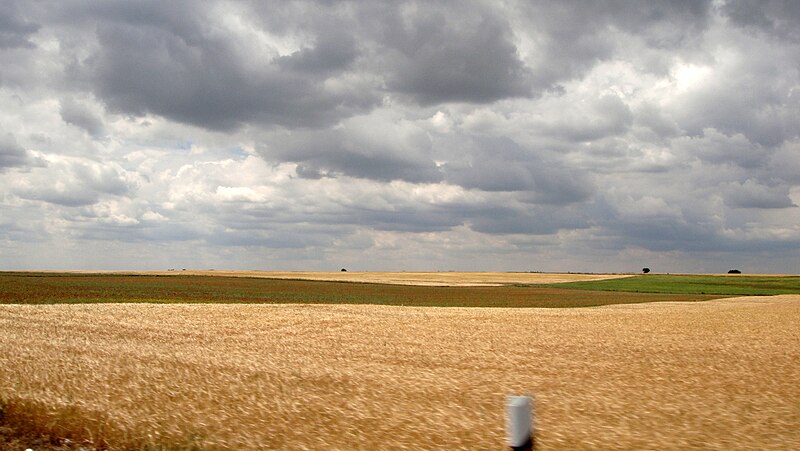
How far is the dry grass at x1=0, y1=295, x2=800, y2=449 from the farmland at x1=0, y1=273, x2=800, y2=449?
52 millimetres

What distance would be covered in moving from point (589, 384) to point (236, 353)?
11319 mm

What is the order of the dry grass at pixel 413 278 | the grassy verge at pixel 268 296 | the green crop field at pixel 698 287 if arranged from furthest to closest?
the dry grass at pixel 413 278 < the green crop field at pixel 698 287 < the grassy verge at pixel 268 296

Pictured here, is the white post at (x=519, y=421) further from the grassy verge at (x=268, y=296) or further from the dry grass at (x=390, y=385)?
the grassy verge at (x=268, y=296)

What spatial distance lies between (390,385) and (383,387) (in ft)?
0.93

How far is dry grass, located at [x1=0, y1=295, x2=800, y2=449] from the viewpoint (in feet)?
36.4

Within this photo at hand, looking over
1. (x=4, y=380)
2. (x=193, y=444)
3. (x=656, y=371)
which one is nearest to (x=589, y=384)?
(x=656, y=371)

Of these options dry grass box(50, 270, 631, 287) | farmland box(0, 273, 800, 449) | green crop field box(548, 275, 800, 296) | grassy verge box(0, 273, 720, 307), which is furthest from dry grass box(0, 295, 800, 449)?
dry grass box(50, 270, 631, 287)

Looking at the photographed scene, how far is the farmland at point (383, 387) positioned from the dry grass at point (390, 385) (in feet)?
0.17

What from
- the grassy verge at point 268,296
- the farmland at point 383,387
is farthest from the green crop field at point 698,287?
the farmland at point 383,387

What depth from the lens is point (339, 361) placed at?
20.1 m

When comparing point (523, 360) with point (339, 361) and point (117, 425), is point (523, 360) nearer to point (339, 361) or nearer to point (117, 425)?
point (339, 361)

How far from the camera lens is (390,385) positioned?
15.6m

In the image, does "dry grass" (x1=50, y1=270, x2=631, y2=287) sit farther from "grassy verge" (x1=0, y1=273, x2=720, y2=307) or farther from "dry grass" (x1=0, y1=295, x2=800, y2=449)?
"dry grass" (x1=0, y1=295, x2=800, y2=449)

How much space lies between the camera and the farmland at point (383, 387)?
11.1 meters
